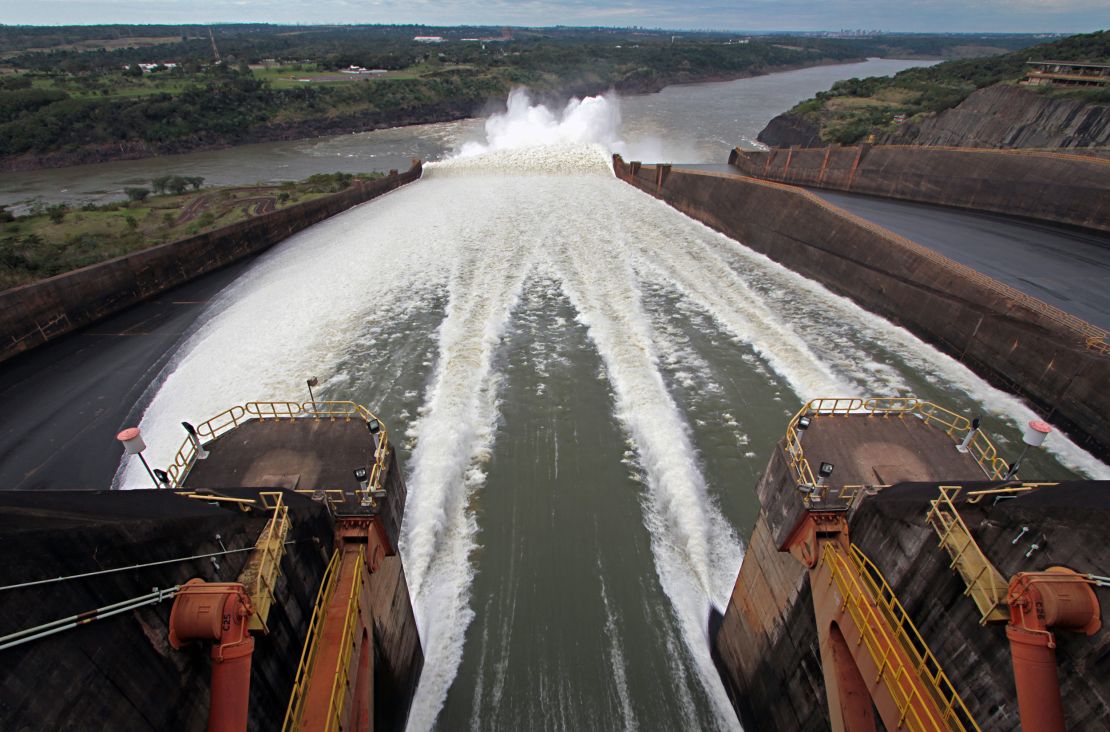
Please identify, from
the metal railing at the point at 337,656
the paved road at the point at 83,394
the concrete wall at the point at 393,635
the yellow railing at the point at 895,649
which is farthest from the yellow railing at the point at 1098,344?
the paved road at the point at 83,394

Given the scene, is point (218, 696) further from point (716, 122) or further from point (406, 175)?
point (716, 122)

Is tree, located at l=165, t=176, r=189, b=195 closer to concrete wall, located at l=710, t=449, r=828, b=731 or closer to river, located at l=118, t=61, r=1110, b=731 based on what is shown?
river, located at l=118, t=61, r=1110, b=731

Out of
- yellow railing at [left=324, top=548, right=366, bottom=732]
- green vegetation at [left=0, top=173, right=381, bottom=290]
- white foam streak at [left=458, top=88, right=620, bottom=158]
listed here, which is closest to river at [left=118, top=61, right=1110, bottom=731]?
yellow railing at [left=324, top=548, right=366, bottom=732]

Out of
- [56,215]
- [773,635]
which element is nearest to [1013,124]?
[773,635]

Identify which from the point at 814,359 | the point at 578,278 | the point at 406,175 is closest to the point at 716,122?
the point at 406,175

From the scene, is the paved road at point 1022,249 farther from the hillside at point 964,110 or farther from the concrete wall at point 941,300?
the hillside at point 964,110
